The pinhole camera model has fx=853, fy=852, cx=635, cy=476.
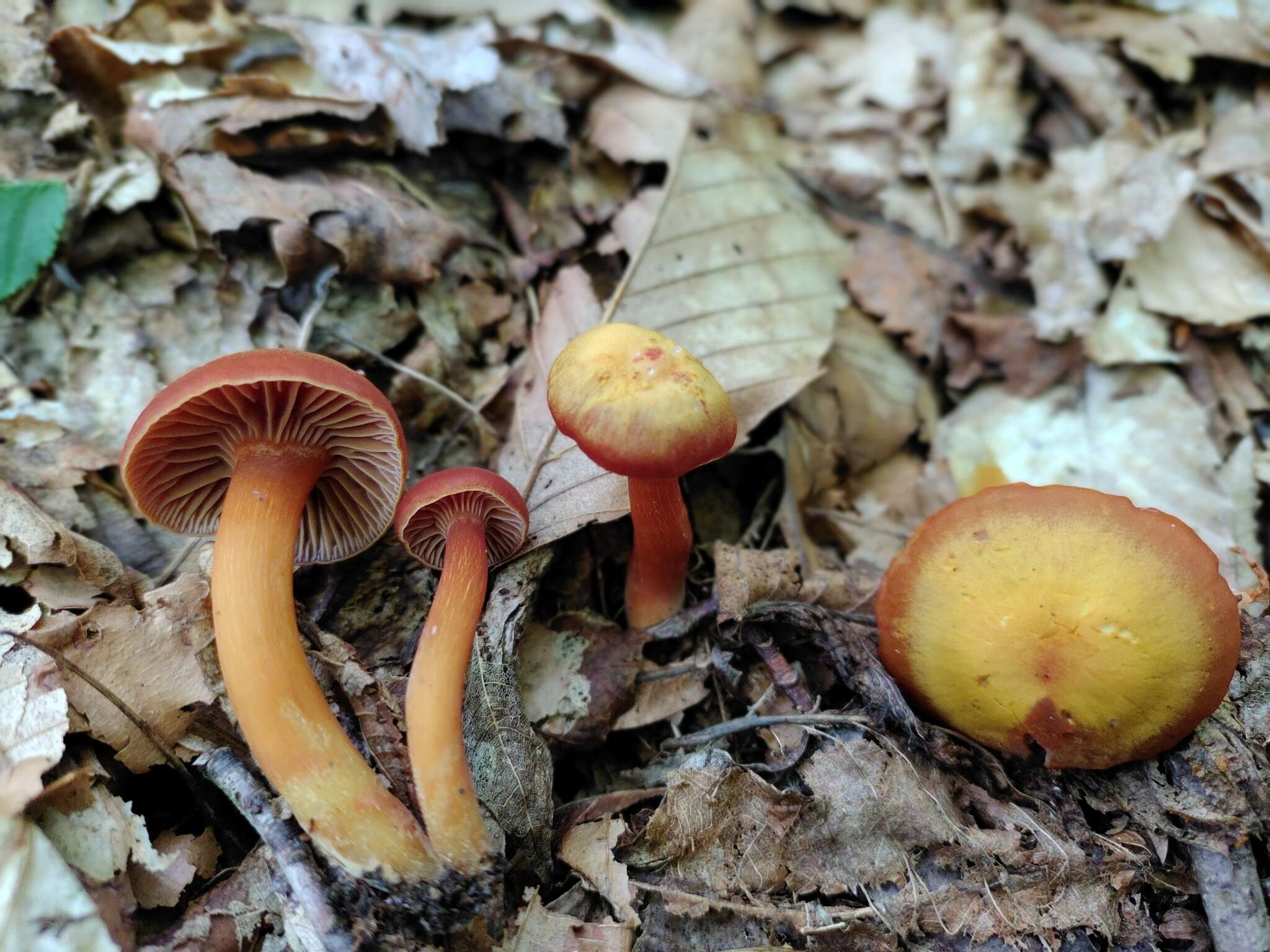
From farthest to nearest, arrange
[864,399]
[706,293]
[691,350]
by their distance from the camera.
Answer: [864,399] → [706,293] → [691,350]

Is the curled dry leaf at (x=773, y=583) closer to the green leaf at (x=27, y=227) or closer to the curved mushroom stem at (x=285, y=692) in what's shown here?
the curved mushroom stem at (x=285, y=692)

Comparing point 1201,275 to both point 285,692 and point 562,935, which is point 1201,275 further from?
point 285,692

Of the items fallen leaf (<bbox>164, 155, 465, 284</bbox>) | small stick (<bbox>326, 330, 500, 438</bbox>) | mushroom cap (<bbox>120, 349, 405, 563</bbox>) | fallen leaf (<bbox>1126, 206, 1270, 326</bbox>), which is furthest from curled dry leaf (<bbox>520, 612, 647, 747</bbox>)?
fallen leaf (<bbox>1126, 206, 1270, 326</bbox>)

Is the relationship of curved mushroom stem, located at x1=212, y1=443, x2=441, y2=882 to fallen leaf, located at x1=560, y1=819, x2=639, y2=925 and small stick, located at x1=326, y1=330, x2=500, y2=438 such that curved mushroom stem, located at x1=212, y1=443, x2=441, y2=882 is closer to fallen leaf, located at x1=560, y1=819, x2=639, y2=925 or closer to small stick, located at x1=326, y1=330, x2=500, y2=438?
fallen leaf, located at x1=560, y1=819, x2=639, y2=925

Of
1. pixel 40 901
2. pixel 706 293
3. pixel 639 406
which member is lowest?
pixel 40 901

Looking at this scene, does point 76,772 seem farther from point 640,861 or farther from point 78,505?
point 640,861

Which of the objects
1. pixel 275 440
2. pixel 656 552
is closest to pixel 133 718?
pixel 275 440

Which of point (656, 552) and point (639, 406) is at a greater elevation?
point (639, 406)
